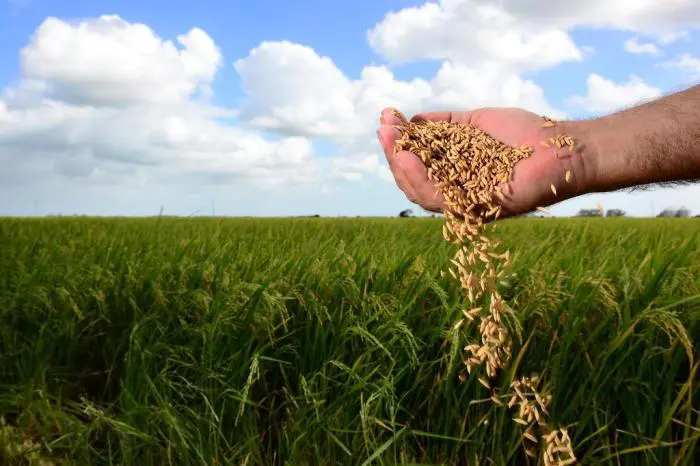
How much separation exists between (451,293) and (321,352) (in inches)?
19.5

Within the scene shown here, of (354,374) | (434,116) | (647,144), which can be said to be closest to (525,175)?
(647,144)

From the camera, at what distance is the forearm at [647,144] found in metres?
2.12

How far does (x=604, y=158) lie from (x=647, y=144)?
13 centimetres

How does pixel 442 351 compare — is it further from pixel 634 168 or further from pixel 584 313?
pixel 634 168

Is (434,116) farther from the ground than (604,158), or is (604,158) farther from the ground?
(434,116)

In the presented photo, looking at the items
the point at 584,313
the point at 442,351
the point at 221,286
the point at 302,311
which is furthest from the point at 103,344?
the point at 584,313

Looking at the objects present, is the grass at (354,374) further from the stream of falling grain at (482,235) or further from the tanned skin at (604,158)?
the tanned skin at (604,158)

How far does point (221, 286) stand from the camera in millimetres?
2385

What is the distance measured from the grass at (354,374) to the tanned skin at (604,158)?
11.7 inches

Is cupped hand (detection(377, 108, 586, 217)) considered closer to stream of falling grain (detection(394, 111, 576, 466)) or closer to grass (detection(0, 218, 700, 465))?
stream of falling grain (detection(394, 111, 576, 466))

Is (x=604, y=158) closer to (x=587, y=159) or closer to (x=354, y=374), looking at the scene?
(x=587, y=159)

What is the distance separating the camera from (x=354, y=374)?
2.02 m

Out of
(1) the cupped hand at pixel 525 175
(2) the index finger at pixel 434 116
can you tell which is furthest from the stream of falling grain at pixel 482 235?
(2) the index finger at pixel 434 116

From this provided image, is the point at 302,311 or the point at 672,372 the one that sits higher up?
the point at 302,311
